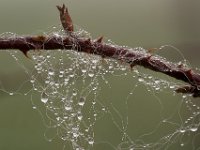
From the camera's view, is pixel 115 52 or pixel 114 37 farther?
pixel 114 37

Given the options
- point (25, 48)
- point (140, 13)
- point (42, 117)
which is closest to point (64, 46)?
point (25, 48)

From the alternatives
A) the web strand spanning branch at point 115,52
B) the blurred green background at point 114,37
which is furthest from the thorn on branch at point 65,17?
the blurred green background at point 114,37

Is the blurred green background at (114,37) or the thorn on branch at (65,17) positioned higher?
the thorn on branch at (65,17)

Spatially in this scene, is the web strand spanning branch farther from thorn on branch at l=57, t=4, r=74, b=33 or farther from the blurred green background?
the blurred green background

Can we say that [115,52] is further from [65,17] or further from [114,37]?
[114,37]

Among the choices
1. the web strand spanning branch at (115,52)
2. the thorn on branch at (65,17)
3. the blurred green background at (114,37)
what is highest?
the thorn on branch at (65,17)

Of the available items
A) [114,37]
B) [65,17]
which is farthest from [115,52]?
[114,37]

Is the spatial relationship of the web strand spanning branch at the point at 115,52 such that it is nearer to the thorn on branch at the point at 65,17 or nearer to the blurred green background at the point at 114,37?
the thorn on branch at the point at 65,17
